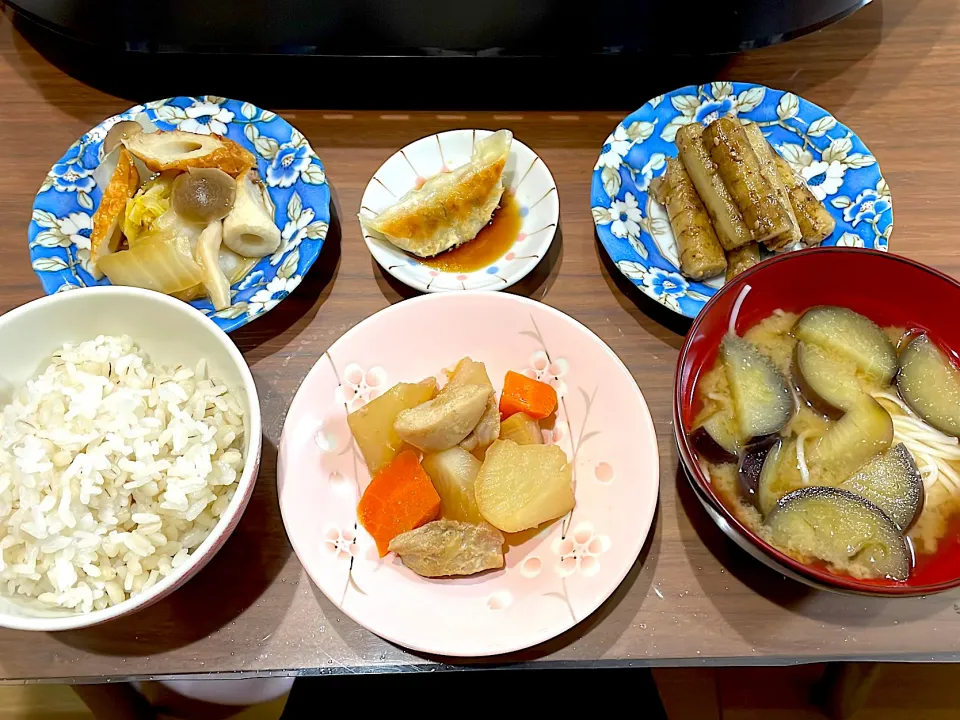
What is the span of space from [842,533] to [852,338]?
361 millimetres

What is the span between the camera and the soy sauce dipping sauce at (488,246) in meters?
1.51

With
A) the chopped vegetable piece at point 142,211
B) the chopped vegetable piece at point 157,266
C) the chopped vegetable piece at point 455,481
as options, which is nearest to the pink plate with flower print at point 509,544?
the chopped vegetable piece at point 455,481

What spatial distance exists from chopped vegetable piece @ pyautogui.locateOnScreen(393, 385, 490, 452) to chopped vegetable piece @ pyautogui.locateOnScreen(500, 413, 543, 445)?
0.07m

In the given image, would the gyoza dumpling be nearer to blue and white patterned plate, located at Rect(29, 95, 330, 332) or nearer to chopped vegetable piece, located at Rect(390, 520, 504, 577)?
blue and white patterned plate, located at Rect(29, 95, 330, 332)

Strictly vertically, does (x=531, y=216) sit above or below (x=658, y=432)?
Answer: above

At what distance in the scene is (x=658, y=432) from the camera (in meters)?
1.30

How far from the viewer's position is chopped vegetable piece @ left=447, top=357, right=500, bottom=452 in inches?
47.0

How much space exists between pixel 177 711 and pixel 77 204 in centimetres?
114

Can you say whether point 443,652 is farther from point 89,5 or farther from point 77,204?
point 89,5

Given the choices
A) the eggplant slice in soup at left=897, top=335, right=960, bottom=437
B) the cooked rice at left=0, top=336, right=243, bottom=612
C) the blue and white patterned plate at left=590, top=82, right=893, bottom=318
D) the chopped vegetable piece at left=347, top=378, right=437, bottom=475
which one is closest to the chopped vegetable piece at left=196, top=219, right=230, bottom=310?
the cooked rice at left=0, top=336, right=243, bottom=612

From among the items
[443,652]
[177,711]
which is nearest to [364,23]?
[443,652]

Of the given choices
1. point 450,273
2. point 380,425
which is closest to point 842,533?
point 380,425

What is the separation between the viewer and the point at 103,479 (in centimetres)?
103

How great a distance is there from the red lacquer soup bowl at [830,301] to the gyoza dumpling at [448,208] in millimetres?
595
